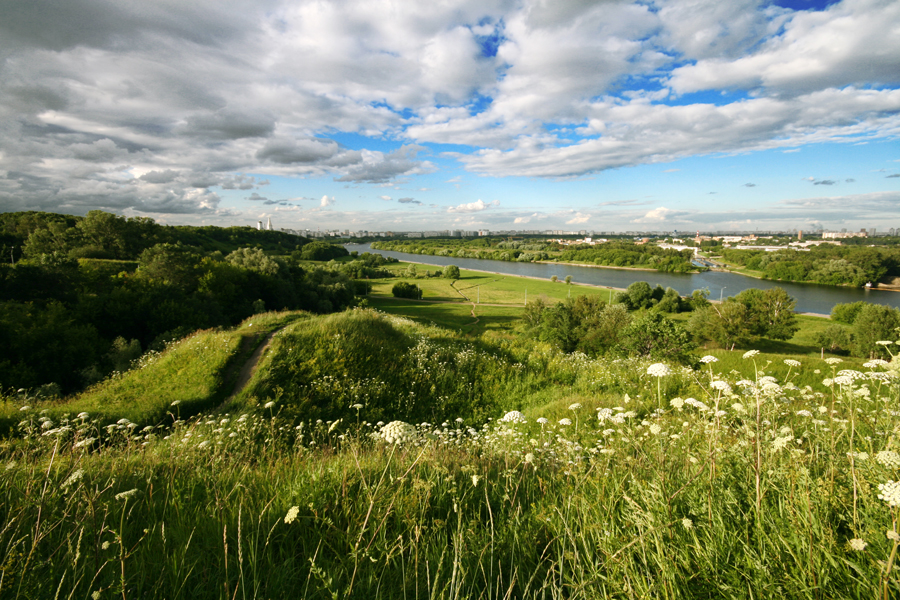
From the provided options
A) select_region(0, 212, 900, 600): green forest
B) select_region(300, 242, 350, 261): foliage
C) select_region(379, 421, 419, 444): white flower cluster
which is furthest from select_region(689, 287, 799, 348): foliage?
select_region(300, 242, 350, 261): foliage

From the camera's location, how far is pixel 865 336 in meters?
38.4

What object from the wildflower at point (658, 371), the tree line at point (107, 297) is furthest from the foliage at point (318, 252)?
the wildflower at point (658, 371)

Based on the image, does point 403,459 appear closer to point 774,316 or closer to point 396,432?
point 396,432

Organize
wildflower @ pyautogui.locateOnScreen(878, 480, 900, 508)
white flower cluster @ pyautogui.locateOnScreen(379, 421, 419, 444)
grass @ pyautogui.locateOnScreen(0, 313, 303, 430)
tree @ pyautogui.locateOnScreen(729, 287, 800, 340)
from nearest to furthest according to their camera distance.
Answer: wildflower @ pyautogui.locateOnScreen(878, 480, 900, 508) → white flower cluster @ pyautogui.locateOnScreen(379, 421, 419, 444) → grass @ pyautogui.locateOnScreen(0, 313, 303, 430) → tree @ pyautogui.locateOnScreen(729, 287, 800, 340)

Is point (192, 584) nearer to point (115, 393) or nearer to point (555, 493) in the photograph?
point (555, 493)

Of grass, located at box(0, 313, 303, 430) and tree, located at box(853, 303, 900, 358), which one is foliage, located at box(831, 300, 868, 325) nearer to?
tree, located at box(853, 303, 900, 358)

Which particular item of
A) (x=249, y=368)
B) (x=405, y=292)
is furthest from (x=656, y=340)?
(x=405, y=292)

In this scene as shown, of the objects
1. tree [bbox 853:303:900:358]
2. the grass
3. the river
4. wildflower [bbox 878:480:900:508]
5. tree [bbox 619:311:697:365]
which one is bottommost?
the river

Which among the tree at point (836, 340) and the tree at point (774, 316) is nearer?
the tree at point (836, 340)

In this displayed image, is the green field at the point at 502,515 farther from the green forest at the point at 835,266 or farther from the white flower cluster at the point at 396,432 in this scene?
the green forest at the point at 835,266

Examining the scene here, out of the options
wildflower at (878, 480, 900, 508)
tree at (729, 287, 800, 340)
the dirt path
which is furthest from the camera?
tree at (729, 287, 800, 340)

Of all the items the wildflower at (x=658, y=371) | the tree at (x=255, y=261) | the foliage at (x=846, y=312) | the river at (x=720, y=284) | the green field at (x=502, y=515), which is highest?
the wildflower at (x=658, y=371)

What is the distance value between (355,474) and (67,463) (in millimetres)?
2646

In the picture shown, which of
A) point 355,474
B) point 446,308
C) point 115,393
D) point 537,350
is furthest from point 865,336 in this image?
point 115,393
